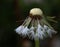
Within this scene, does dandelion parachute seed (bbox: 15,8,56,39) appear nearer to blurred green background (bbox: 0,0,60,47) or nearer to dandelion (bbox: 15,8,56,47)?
dandelion (bbox: 15,8,56,47)

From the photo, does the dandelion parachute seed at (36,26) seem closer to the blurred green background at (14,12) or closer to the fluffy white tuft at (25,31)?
the fluffy white tuft at (25,31)

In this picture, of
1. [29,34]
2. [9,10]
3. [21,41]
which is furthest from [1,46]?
[29,34]

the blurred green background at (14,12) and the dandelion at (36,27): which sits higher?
the dandelion at (36,27)

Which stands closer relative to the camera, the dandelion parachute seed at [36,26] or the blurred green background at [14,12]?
the dandelion parachute seed at [36,26]

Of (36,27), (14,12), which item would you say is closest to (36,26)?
(36,27)

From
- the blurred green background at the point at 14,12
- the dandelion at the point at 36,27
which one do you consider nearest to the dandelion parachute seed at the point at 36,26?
the dandelion at the point at 36,27

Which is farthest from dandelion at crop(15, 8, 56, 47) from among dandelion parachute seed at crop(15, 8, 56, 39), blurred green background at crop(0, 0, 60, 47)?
blurred green background at crop(0, 0, 60, 47)

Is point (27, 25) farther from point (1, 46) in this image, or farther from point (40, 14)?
point (1, 46)
